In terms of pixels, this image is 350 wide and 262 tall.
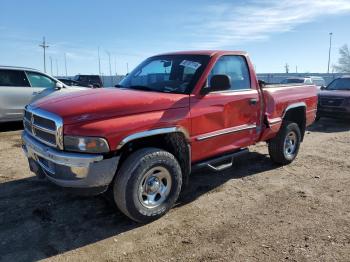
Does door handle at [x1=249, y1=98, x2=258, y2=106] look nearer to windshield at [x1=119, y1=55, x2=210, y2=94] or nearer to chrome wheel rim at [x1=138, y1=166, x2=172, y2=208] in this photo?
windshield at [x1=119, y1=55, x2=210, y2=94]

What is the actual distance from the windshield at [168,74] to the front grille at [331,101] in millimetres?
8125

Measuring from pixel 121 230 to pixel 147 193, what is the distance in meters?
0.50

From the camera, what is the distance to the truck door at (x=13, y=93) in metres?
9.47

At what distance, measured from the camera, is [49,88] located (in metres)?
10.2

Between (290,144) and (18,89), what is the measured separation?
7.05 metres

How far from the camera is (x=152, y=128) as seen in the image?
4031 mm

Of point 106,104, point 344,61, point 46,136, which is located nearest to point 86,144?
point 106,104

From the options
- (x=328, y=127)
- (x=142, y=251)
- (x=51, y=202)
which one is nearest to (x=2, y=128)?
(x=51, y=202)

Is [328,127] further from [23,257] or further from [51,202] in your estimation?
[23,257]

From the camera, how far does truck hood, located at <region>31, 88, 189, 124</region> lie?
374 cm

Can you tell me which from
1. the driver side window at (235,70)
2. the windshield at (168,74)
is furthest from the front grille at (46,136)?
the driver side window at (235,70)

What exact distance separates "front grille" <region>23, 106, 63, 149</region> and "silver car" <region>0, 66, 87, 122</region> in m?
5.26

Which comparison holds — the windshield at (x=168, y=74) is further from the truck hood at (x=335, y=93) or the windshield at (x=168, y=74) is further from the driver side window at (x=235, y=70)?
the truck hood at (x=335, y=93)

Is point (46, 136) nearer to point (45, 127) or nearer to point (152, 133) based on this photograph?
point (45, 127)
